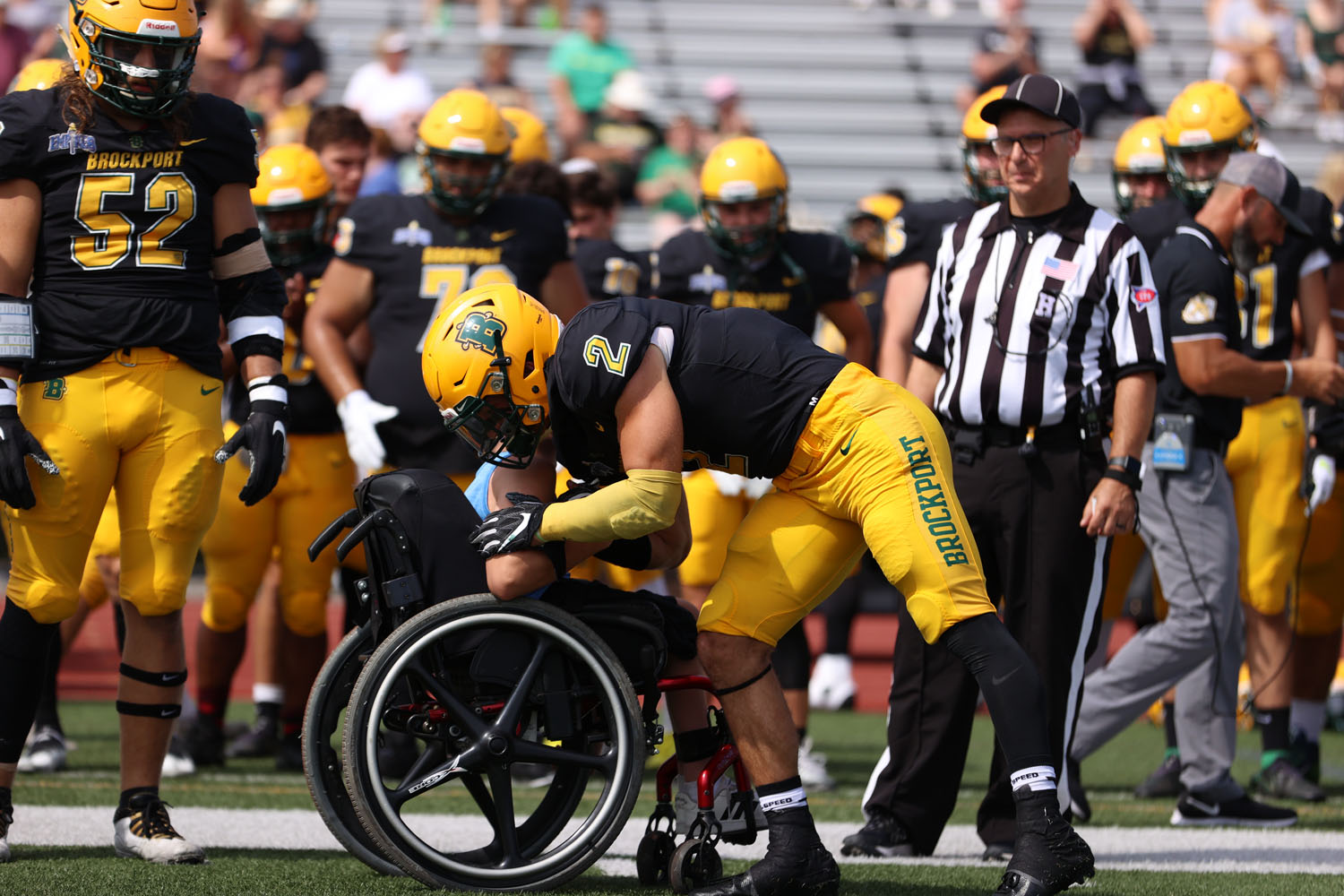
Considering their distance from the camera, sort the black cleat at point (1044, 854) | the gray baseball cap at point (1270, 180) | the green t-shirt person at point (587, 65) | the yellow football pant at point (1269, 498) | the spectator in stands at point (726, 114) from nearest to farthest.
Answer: the black cleat at point (1044, 854) < the gray baseball cap at point (1270, 180) < the yellow football pant at point (1269, 498) < the spectator in stands at point (726, 114) < the green t-shirt person at point (587, 65)

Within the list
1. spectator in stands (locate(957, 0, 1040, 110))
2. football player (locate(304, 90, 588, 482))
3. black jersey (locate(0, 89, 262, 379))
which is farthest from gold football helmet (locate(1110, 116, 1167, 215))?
spectator in stands (locate(957, 0, 1040, 110))

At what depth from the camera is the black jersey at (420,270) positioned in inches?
234

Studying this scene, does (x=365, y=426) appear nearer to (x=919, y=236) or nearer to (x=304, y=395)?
(x=304, y=395)

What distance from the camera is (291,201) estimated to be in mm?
6219

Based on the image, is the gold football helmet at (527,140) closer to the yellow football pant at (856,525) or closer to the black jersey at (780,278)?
the black jersey at (780,278)

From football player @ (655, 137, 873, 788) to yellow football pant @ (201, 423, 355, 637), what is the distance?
1262 millimetres

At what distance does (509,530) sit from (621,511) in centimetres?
25

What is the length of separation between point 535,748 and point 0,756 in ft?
4.35

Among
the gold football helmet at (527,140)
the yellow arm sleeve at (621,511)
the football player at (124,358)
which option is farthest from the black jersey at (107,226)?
the gold football helmet at (527,140)

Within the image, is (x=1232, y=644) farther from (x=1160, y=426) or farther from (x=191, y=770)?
(x=191, y=770)

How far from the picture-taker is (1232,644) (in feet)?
17.7

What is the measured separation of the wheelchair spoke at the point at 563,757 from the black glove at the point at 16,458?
4.13 ft

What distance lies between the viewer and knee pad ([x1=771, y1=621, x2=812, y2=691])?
6.16m

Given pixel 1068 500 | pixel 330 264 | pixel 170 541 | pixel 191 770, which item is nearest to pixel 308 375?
pixel 330 264
